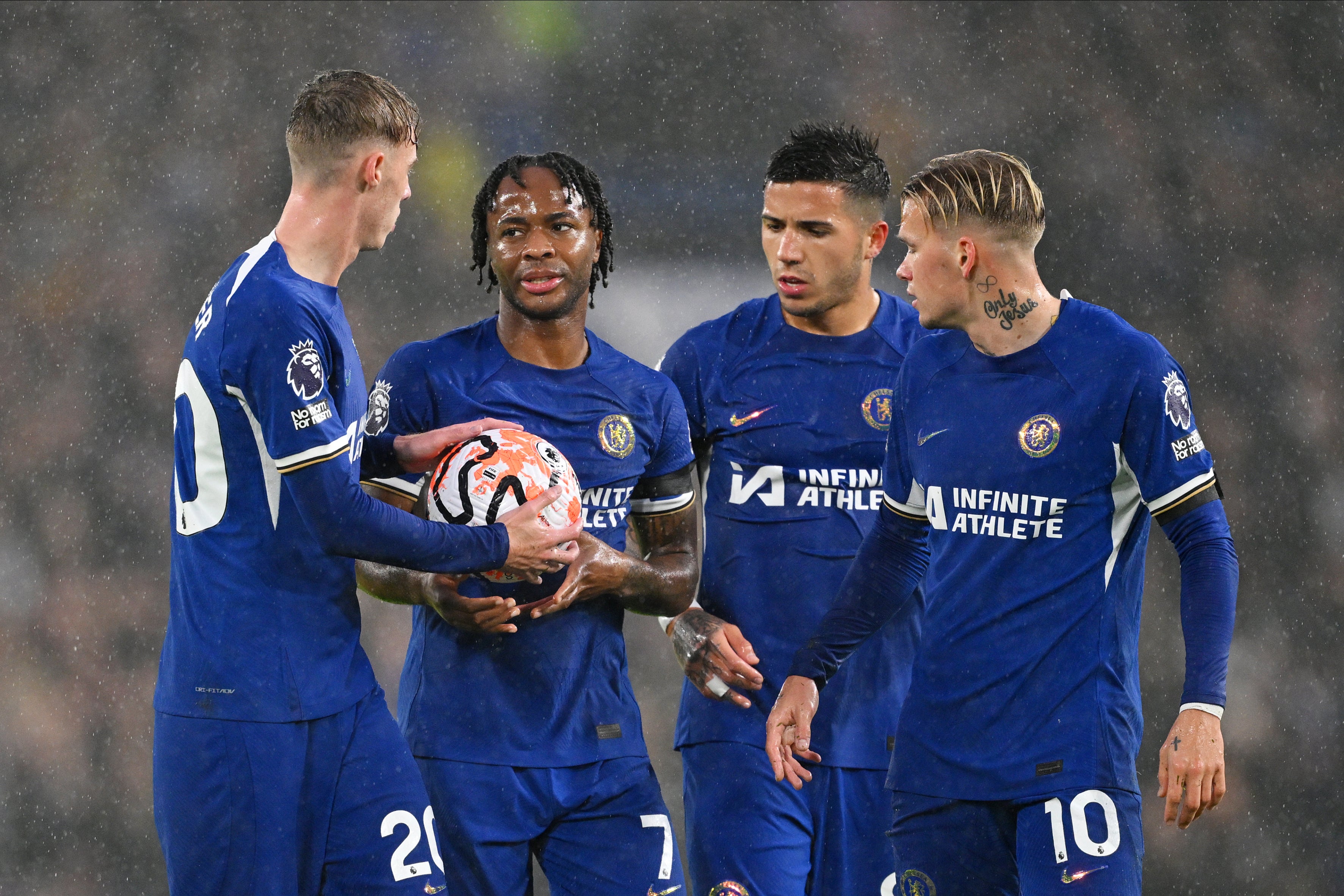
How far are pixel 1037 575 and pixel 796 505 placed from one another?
1108 mm

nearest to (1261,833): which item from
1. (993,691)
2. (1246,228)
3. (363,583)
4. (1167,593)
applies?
(1167,593)

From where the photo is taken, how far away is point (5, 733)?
6750 mm

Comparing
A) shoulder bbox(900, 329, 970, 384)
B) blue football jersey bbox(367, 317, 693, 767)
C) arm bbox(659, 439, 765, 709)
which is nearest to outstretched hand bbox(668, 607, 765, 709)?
arm bbox(659, 439, 765, 709)

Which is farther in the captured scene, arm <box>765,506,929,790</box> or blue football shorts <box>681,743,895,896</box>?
blue football shorts <box>681,743,895,896</box>

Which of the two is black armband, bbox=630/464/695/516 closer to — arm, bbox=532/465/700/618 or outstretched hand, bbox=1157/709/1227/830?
arm, bbox=532/465/700/618

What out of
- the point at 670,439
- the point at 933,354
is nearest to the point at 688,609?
the point at 670,439

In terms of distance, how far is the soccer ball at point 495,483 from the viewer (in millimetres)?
3393

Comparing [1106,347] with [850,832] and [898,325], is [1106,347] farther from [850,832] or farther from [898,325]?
[850,832]

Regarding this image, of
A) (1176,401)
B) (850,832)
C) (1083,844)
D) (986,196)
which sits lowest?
(850,832)

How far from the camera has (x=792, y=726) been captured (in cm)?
357

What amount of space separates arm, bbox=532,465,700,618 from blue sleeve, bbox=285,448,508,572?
1.62 ft

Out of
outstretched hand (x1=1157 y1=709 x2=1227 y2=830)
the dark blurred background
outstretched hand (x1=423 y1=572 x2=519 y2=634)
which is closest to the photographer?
outstretched hand (x1=1157 y1=709 x2=1227 y2=830)

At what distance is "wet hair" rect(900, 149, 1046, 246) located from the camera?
338cm

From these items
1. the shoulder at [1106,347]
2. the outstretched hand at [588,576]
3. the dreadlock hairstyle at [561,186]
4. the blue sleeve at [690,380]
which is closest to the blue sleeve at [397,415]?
the dreadlock hairstyle at [561,186]
